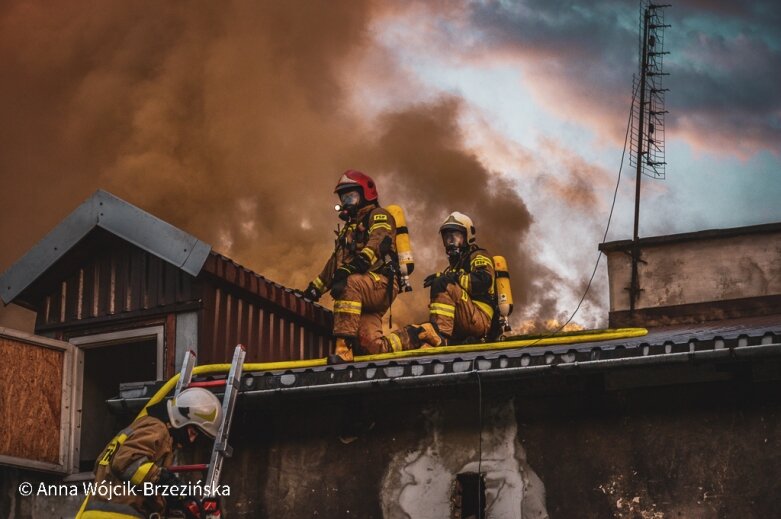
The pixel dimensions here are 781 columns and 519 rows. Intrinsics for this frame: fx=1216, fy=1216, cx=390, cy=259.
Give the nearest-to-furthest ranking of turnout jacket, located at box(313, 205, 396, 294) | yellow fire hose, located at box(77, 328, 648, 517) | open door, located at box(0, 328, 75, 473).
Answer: yellow fire hose, located at box(77, 328, 648, 517) → open door, located at box(0, 328, 75, 473) → turnout jacket, located at box(313, 205, 396, 294)

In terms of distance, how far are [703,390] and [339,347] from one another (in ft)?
13.8

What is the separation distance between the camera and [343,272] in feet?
41.7

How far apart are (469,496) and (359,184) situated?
15.7ft

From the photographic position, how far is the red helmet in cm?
1366

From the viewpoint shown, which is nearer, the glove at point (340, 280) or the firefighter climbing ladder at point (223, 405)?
the firefighter climbing ladder at point (223, 405)

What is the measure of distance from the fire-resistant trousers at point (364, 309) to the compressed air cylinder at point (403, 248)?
0.15 meters

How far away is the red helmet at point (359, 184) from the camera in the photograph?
13.7 m

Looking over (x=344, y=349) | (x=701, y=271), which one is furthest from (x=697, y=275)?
(x=344, y=349)

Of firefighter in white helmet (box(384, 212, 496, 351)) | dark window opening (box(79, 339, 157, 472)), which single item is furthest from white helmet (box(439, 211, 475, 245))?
dark window opening (box(79, 339, 157, 472))

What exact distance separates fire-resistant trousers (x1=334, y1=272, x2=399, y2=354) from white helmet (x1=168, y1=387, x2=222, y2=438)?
2970 millimetres

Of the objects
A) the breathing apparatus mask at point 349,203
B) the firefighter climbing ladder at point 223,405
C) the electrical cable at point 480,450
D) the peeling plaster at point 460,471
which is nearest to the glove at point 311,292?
the breathing apparatus mask at point 349,203

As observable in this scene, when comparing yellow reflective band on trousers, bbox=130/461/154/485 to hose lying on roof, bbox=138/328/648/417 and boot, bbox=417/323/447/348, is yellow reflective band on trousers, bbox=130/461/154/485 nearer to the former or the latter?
hose lying on roof, bbox=138/328/648/417

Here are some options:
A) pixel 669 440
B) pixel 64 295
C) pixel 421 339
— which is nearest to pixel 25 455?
pixel 64 295

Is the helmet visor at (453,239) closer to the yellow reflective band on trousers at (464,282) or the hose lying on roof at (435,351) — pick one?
the yellow reflective band on trousers at (464,282)
